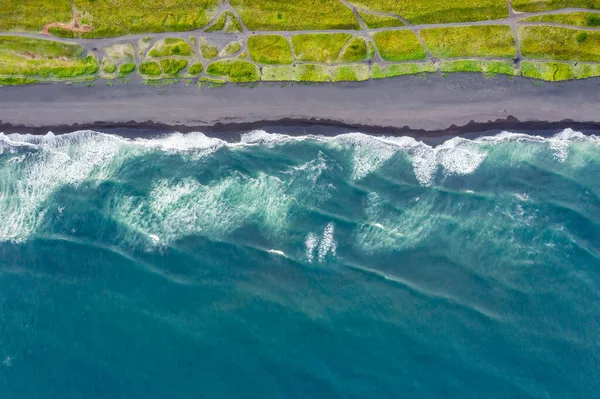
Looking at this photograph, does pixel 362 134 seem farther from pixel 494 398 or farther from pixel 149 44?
pixel 494 398

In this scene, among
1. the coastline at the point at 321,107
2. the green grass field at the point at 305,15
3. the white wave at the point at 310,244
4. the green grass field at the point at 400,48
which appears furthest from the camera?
the green grass field at the point at 305,15

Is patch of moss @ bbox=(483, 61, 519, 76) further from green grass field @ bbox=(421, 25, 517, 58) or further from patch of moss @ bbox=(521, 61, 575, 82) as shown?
patch of moss @ bbox=(521, 61, 575, 82)

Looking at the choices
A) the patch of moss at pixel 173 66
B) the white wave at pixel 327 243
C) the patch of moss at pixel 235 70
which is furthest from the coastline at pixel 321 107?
the white wave at pixel 327 243

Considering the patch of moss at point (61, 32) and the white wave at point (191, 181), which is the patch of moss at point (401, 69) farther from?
the patch of moss at point (61, 32)

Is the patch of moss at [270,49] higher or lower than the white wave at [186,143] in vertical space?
higher

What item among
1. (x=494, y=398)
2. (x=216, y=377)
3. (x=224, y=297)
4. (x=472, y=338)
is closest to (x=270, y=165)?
(x=224, y=297)

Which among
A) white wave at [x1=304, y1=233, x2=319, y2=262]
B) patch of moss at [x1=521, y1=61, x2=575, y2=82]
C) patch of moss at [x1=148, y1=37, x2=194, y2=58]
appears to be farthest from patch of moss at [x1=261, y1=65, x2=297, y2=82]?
patch of moss at [x1=521, y1=61, x2=575, y2=82]

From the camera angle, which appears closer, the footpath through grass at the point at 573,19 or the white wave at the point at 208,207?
the white wave at the point at 208,207
